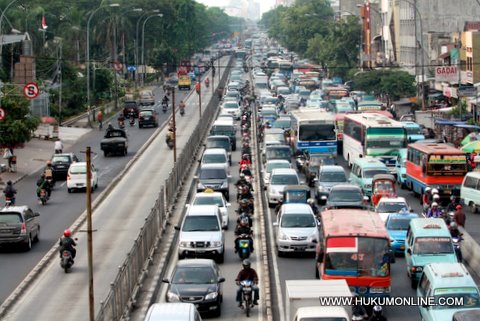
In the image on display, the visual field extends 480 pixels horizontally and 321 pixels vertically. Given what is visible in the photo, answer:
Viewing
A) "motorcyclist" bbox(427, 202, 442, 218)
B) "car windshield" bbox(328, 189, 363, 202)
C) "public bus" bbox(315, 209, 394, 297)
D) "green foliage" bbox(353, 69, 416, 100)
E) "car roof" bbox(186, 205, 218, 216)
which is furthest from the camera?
"green foliage" bbox(353, 69, 416, 100)

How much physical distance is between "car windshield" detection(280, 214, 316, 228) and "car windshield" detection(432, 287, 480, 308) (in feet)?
39.4

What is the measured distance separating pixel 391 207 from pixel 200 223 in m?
8.10

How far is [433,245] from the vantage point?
3269 centimetres

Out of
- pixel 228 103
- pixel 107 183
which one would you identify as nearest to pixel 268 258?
pixel 107 183

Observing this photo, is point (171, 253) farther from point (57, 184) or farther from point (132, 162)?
point (132, 162)

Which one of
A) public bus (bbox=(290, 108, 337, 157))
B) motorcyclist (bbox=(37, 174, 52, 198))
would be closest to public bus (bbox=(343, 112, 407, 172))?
public bus (bbox=(290, 108, 337, 157))

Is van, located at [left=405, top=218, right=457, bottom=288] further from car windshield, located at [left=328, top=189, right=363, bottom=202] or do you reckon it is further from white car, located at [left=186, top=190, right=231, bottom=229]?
white car, located at [left=186, top=190, right=231, bottom=229]

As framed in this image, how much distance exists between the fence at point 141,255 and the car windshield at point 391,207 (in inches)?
310

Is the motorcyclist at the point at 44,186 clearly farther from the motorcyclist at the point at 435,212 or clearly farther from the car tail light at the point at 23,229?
the motorcyclist at the point at 435,212

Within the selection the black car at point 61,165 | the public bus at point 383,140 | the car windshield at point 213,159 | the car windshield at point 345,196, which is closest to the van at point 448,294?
the car windshield at point 345,196

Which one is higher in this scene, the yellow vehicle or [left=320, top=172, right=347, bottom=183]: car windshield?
the yellow vehicle

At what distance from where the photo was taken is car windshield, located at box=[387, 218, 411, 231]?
123 ft

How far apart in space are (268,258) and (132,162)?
29.1 m

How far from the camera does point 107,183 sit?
188 feet
